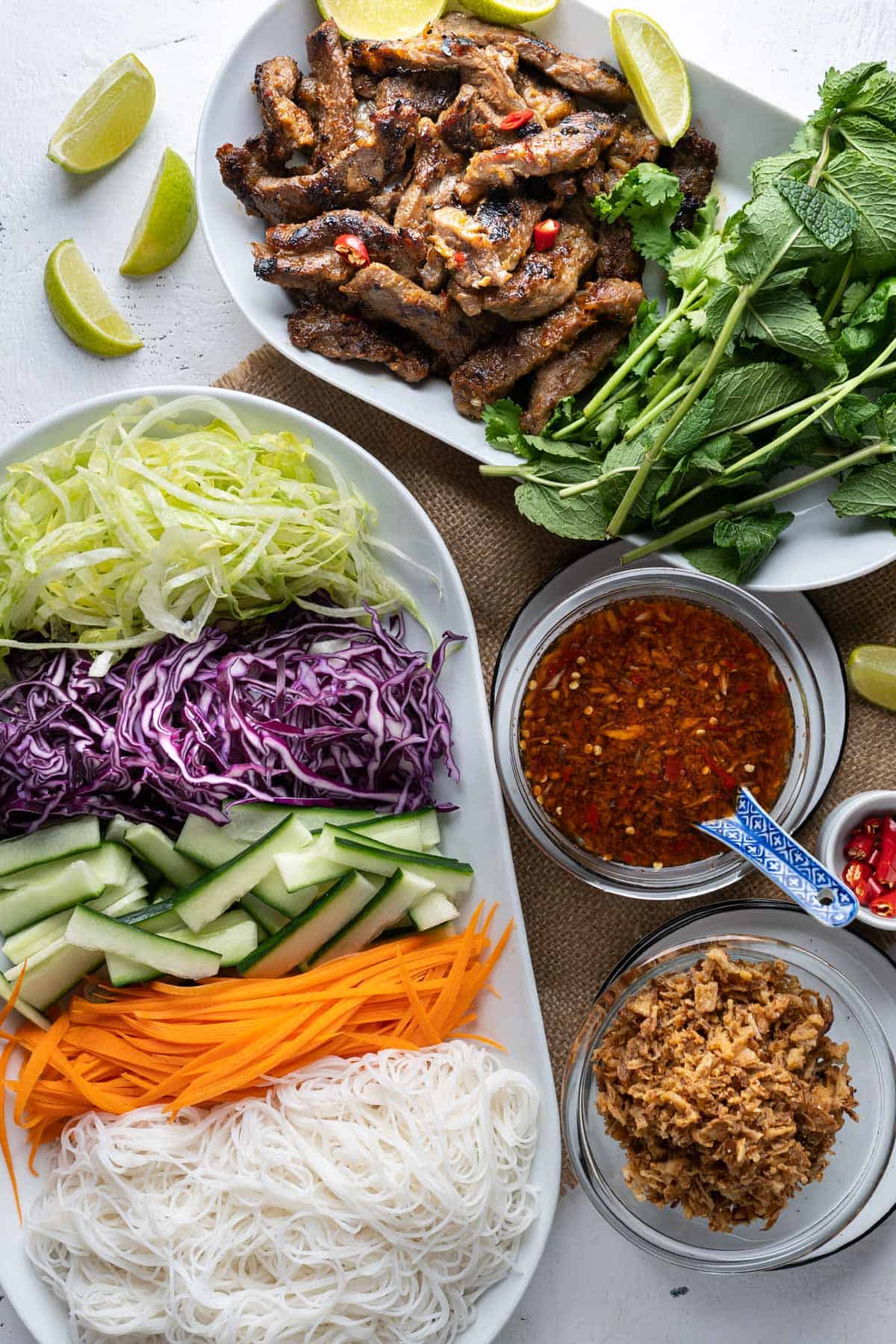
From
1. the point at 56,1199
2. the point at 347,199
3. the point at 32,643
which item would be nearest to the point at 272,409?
the point at 347,199

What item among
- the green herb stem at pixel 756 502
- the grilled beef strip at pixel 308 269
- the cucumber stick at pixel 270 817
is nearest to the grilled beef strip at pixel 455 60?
the grilled beef strip at pixel 308 269

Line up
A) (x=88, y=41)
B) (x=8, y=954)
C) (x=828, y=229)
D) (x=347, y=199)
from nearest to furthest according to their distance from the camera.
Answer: (x=828, y=229) → (x=8, y=954) → (x=347, y=199) → (x=88, y=41)

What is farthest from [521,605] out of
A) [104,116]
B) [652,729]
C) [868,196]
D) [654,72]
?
[104,116]

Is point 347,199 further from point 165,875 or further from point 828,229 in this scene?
point 165,875

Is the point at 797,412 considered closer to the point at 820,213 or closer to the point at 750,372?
the point at 750,372

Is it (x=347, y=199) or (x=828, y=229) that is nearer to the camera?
(x=828, y=229)

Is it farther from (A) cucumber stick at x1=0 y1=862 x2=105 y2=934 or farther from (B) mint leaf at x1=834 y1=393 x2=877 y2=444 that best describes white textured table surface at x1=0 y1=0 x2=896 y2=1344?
(A) cucumber stick at x1=0 y1=862 x2=105 y2=934

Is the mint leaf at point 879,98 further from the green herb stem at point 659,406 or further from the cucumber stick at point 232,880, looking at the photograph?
the cucumber stick at point 232,880
